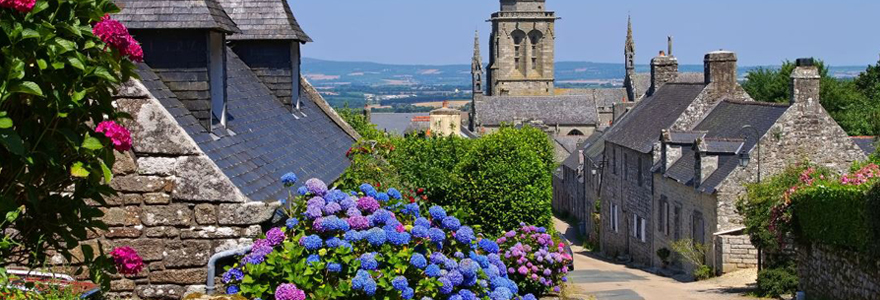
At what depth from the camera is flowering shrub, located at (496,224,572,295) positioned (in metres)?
19.2

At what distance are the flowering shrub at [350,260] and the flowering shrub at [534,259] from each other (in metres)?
9.06

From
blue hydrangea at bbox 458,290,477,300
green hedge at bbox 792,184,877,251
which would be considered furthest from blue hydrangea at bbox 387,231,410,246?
green hedge at bbox 792,184,877,251

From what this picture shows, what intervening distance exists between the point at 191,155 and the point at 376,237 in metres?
1.85

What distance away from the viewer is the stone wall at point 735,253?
31.3 m

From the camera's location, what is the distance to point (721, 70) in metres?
38.9

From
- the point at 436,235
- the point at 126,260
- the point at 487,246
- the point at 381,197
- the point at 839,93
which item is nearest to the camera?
the point at 126,260

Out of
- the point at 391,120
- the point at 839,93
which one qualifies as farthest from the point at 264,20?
the point at 391,120

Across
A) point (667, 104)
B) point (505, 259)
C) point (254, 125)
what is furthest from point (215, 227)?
point (667, 104)

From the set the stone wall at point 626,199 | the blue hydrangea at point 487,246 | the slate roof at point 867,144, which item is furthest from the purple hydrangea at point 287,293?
the slate roof at point 867,144

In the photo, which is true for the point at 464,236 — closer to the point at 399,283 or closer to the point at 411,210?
the point at 411,210

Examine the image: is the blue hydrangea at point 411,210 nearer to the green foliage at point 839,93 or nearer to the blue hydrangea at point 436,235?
the blue hydrangea at point 436,235

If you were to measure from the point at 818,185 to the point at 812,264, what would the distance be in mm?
1882

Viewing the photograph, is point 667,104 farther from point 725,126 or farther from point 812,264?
point 812,264

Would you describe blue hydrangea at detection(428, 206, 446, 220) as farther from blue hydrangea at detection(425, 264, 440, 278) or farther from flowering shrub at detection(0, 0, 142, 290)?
flowering shrub at detection(0, 0, 142, 290)
